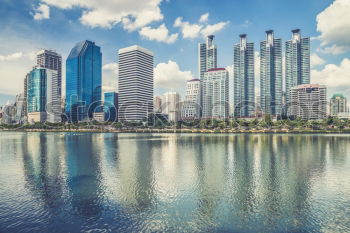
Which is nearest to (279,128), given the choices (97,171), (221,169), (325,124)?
(325,124)

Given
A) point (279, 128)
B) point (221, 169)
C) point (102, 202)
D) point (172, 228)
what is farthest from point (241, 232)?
point (279, 128)

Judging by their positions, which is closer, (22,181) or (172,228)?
(172,228)

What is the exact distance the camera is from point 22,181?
40.9 m

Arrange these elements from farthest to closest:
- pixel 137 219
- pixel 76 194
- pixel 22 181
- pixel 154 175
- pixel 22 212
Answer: pixel 154 175
pixel 22 181
pixel 76 194
pixel 22 212
pixel 137 219

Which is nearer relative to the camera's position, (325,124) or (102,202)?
(102,202)

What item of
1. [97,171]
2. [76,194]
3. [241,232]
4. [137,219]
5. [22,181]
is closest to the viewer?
[241,232]

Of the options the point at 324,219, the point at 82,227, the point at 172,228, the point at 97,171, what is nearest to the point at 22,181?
the point at 97,171

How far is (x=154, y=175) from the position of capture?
45.2 meters

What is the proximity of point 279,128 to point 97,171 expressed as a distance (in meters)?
180

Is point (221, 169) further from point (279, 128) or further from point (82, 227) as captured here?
point (279, 128)

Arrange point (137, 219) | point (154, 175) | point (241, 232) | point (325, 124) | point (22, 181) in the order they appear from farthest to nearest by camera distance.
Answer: point (325, 124)
point (154, 175)
point (22, 181)
point (137, 219)
point (241, 232)

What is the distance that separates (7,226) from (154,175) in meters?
24.7

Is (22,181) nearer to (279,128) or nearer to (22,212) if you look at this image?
(22,212)

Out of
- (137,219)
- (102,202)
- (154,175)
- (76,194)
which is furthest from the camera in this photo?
(154,175)
